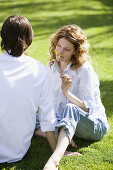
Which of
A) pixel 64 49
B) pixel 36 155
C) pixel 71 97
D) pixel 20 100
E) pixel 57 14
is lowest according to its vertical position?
pixel 57 14

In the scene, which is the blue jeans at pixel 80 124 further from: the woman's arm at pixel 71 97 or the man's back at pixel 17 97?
the man's back at pixel 17 97

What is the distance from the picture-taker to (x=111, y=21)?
10430 millimetres

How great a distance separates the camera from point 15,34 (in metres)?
2.49

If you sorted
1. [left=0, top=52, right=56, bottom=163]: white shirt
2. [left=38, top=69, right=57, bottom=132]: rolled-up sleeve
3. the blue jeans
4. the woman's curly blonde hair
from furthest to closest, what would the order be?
the woman's curly blonde hair
the blue jeans
[left=38, top=69, right=57, bottom=132]: rolled-up sleeve
[left=0, top=52, right=56, bottom=163]: white shirt

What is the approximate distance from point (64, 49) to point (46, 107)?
80 cm

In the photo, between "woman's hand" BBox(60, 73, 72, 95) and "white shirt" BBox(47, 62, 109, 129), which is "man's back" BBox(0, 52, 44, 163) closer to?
"woman's hand" BBox(60, 73, 72, 95)

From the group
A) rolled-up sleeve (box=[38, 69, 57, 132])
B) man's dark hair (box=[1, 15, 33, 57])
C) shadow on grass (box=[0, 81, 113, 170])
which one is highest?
man's dark hair (box=[1, 15, 33, 57])

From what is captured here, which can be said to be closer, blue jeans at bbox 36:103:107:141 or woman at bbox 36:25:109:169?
blue jeans at bbox 36:103:107:141

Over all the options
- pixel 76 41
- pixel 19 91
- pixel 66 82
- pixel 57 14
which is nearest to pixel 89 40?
pixel 57 14

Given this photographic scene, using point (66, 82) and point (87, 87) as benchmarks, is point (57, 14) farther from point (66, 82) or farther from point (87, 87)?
point (66, 82)

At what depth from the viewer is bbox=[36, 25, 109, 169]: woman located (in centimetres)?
305

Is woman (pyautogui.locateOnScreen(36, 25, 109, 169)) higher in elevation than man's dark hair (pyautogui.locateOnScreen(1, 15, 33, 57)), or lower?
lower

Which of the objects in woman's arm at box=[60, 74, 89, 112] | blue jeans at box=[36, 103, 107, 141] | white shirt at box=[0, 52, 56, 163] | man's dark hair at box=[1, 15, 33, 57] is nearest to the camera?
man's dark hair at box=[1, 15, 33, 57]

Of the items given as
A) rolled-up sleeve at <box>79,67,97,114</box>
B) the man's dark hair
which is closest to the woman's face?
rolled-up sleeve at <box>79,67,97,114</box>
